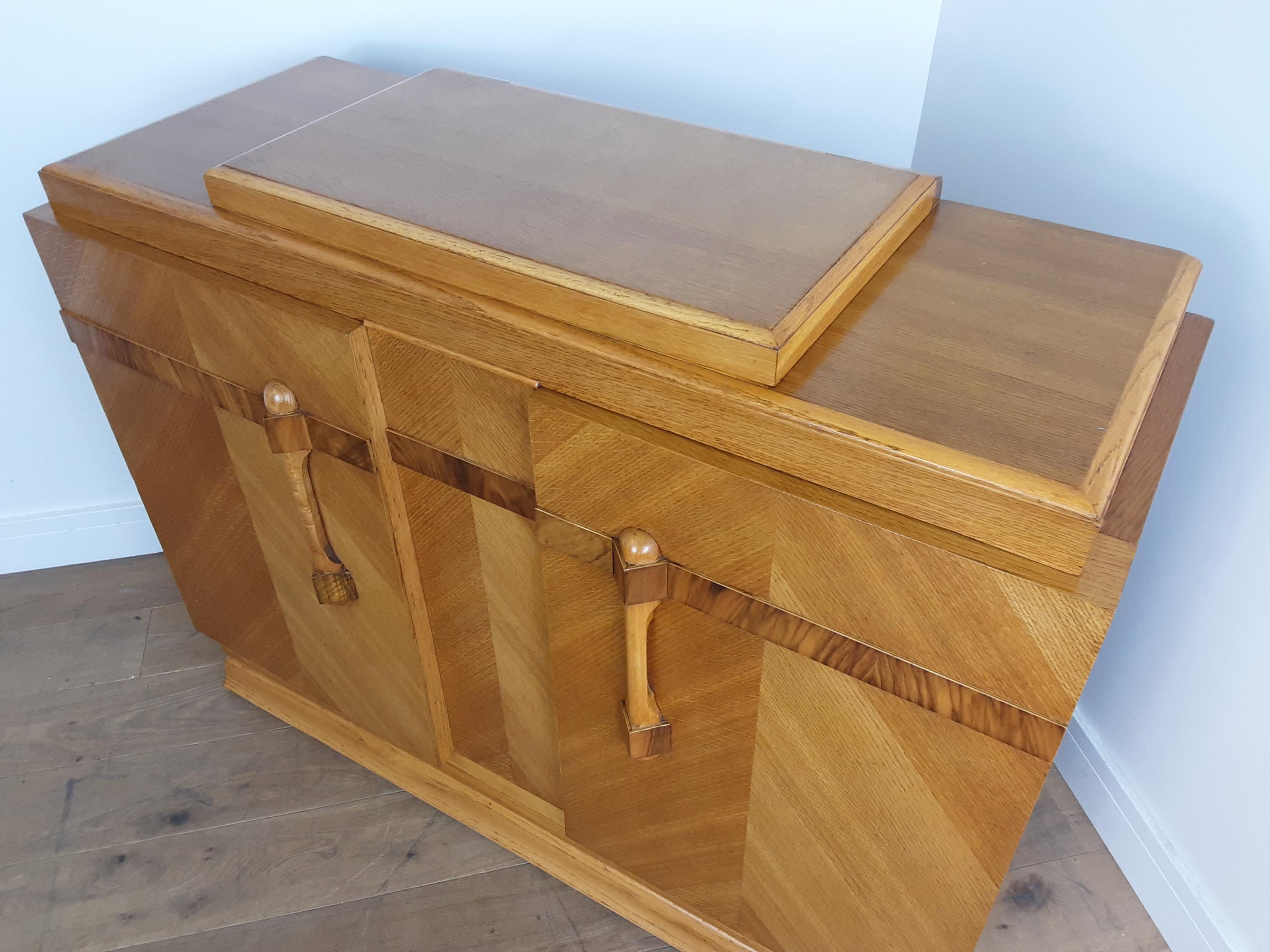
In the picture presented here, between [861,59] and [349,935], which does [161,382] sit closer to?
[349,935]

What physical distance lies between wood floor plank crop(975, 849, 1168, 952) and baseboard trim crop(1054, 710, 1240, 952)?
16 millimetres

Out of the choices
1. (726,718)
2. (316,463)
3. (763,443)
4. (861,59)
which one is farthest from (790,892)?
(861,59)

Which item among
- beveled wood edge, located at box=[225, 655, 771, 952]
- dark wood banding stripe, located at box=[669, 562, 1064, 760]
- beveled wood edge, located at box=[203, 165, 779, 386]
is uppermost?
beveled wood edge, located at box=[203, 165, 779, 386]

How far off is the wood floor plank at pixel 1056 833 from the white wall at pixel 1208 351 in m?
0.03

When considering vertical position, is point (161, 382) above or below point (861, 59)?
below

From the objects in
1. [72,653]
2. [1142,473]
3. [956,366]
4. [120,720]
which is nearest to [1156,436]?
[1142,473]

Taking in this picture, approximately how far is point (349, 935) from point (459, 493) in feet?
1.94

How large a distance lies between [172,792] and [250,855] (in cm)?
16

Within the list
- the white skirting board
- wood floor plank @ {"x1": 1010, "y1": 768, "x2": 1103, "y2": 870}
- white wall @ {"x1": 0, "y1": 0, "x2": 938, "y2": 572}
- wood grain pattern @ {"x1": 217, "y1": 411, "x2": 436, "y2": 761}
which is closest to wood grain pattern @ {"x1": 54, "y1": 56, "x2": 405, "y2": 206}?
white wall @ {"x1": 0, "y1": 0, "x2": 938, "y2": 572}

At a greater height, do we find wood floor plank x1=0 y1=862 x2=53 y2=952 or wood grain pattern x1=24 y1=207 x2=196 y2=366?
wood grain pattern x1=24 y1=207 x2=196 y2=366

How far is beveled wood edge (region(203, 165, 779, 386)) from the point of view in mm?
619

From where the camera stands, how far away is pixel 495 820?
1159mm

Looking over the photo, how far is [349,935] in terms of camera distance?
3.59ft

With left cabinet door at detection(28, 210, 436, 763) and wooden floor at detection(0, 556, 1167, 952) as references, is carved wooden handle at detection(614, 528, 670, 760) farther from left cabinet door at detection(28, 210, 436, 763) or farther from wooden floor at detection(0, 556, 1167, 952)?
wooden floor at detection(0, 556, 1167, 952)
